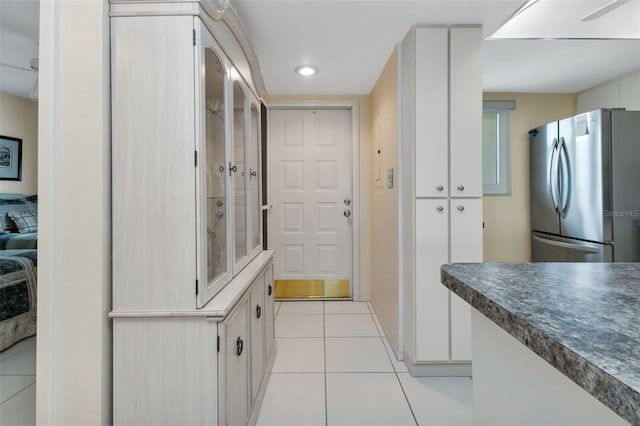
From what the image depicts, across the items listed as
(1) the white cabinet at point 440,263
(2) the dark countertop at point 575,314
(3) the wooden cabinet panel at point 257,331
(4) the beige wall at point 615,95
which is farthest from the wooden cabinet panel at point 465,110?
(4) the beige wall at point 615,95

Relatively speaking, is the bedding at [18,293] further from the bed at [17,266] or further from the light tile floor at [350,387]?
the light tile floor at [350,387]

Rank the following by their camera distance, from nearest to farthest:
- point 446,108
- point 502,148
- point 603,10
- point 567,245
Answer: point 603,10 → point 446,108 → point 567,245 → point 502,148

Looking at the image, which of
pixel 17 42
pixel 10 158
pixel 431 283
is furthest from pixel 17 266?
pixel 431 283

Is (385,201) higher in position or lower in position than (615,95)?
lower

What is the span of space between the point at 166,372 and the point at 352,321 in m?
2.01

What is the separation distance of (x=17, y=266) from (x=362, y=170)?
2.84 metres

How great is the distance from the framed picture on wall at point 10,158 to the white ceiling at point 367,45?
0.18 m

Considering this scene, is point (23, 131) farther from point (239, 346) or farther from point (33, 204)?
point (239, 346)

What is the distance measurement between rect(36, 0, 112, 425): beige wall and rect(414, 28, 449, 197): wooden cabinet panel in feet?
5.31

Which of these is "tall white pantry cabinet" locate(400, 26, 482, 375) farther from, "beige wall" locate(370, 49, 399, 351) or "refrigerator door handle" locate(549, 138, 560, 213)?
"refrigerator door handle" locate(549, 138, 560, 213)

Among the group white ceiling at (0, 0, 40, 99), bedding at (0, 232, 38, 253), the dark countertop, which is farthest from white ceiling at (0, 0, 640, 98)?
Answer: the dark countertop

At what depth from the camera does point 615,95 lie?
289 cm

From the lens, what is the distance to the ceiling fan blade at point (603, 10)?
179cm

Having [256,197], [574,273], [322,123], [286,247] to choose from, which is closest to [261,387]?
[256,197]
